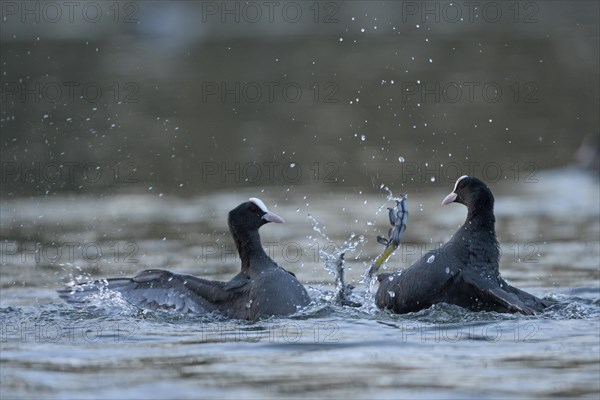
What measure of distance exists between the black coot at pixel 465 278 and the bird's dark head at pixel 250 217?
117 centimetres

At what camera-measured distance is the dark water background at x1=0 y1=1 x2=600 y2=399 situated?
25.0 ft

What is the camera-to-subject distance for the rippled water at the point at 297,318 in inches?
281

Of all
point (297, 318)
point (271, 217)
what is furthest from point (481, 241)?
point (271, 217)

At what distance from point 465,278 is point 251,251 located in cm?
176

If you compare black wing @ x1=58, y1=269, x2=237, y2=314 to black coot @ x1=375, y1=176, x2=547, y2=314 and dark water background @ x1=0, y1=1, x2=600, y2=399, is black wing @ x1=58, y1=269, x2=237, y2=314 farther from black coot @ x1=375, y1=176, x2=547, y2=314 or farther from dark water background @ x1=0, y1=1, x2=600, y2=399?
black coot @ x1=375, y1=176, x2=547, y2=314

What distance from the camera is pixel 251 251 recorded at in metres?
9.71

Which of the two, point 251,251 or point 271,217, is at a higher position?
point 271,217

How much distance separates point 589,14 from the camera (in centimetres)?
2878

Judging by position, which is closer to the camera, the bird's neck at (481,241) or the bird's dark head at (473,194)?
the bird's neck at (481,241)

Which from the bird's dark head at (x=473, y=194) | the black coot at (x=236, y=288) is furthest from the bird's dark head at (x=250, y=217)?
the bird's dark head at (x=473, y=194)

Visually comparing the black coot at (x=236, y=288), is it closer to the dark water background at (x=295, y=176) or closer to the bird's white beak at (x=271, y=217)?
the bird's white beak at (x=271, y=217)

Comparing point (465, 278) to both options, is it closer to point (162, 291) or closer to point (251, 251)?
point (251, 251)

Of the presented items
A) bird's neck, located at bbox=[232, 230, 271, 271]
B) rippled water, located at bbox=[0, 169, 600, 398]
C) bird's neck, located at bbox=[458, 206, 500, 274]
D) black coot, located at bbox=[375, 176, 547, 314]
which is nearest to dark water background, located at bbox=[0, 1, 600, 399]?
rippled water, located at bbox=[0, 169, 600, 398]

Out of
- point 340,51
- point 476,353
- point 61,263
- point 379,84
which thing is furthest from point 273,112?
point 476,353
